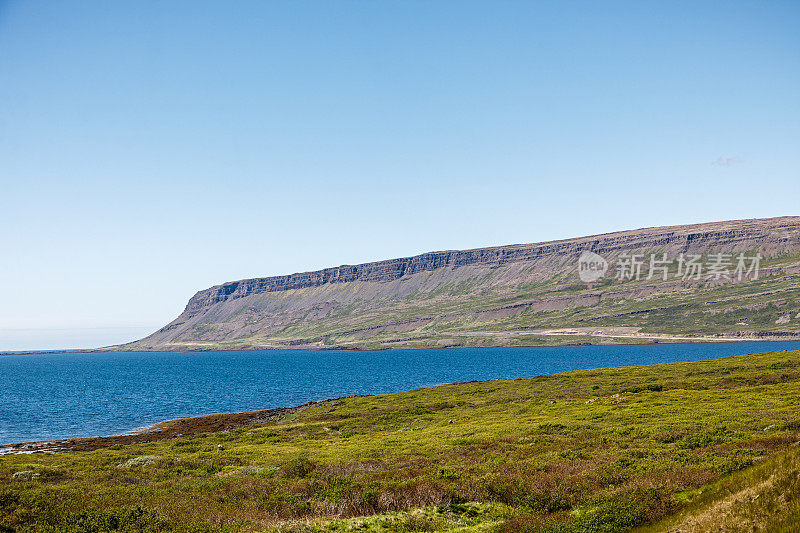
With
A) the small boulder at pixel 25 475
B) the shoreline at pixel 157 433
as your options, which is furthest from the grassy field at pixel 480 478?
the shoreline at pixel 157 433

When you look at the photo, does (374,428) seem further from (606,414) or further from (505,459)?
(505,459)

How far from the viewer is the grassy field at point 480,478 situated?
18938mm

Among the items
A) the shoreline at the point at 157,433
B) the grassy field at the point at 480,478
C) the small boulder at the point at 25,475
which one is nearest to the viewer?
the grassy field at the point at 480,478

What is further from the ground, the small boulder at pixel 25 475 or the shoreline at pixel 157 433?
the small boulder at pixel 25 475

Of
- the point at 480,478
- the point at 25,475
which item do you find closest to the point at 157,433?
the point at 25,475

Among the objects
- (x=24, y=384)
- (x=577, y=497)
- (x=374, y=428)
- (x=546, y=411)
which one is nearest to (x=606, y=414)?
(x=546, y=411)

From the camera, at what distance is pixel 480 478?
1002 inches

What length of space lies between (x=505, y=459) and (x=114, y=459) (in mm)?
A: 37174

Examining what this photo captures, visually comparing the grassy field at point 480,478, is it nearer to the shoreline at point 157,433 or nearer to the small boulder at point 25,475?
the small boulder at point 25,475

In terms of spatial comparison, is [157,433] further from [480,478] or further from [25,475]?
[480,478]

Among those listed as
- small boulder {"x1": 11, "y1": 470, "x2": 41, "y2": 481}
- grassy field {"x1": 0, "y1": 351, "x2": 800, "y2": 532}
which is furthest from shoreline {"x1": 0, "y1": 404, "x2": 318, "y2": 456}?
small boulder {"x1": 11, "y1": 470, "x2": 41, "y2": 481}

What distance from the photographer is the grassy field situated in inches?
746

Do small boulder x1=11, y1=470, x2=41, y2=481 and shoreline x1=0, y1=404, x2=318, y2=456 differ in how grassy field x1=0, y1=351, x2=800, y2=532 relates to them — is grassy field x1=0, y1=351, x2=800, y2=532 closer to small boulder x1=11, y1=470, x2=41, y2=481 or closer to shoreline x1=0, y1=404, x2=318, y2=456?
small boulder x1=11, y1=470, x2=41, y2=481

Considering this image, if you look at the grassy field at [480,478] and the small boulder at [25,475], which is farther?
the small boulder at [25,475]
